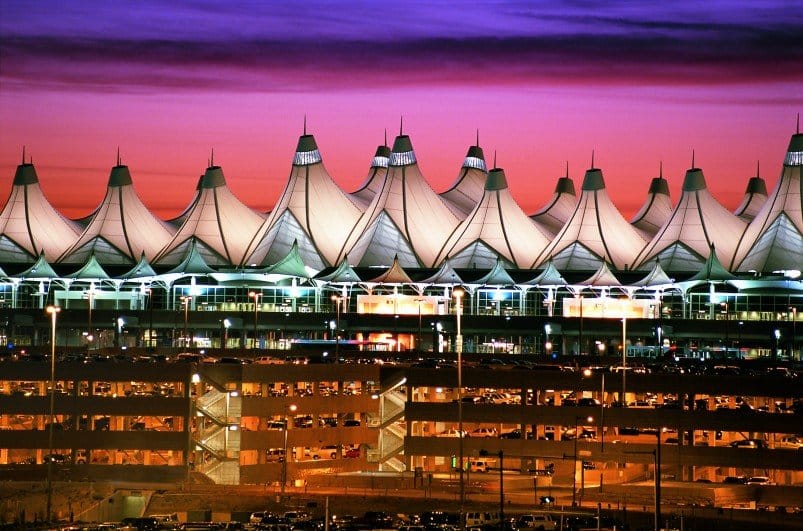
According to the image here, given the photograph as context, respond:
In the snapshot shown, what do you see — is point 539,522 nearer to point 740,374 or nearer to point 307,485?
point 307,485

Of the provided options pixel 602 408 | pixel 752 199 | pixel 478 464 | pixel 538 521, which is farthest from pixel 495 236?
pixel 538 521

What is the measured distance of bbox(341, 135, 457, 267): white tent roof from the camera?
124m

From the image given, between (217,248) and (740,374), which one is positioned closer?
(740,374)

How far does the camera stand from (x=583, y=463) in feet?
220

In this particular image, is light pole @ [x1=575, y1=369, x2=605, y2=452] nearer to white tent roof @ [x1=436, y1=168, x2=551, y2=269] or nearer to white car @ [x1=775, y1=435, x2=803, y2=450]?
white car @ [x1=775, y1=435, x2=803, y2=450]

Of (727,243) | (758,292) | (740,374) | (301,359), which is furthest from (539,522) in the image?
(727,243)

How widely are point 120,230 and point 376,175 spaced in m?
21.1

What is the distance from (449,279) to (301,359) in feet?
121

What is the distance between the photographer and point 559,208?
452 ft

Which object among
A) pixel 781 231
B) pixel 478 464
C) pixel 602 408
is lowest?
pixel 478 464

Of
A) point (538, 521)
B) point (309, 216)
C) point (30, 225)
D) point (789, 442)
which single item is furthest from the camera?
point (30, 225)

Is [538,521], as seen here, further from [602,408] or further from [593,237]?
[593,237]

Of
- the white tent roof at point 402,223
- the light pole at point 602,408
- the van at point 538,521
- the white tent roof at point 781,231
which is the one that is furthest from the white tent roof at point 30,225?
the van at point 538,521

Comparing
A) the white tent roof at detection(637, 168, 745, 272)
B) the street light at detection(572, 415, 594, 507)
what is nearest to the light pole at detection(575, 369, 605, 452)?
the street light at detection(572, 415, 594, 507)
